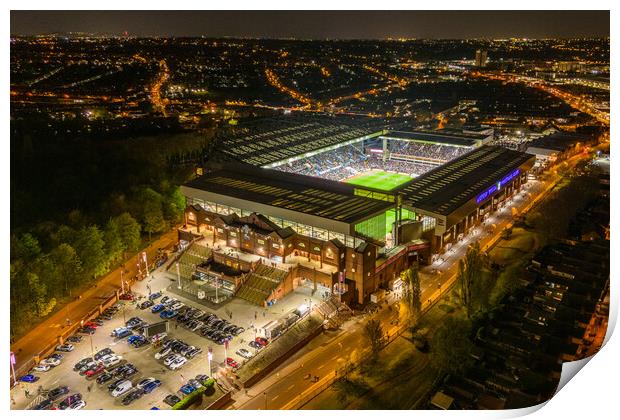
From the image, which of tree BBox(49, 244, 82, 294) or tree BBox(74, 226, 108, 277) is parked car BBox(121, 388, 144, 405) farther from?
tree BBox(74, 226, 108, 277)

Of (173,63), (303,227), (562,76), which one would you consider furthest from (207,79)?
(303,227)

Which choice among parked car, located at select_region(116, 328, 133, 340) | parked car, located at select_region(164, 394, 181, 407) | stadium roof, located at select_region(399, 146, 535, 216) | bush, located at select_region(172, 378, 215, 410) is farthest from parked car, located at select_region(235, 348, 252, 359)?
stadium roof, located at select_region(399, 146, 535, 216)

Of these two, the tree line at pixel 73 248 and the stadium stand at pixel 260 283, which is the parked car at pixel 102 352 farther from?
the stadium stand at pixel 260 283

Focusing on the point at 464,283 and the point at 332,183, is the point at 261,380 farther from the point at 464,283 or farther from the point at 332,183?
the point at 332,183

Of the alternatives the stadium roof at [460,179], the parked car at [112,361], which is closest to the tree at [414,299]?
the stadium roof at [460,179]

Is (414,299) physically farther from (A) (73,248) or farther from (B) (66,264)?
(A) (73,248)

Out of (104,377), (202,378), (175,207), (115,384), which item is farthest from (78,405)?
(175,207)
